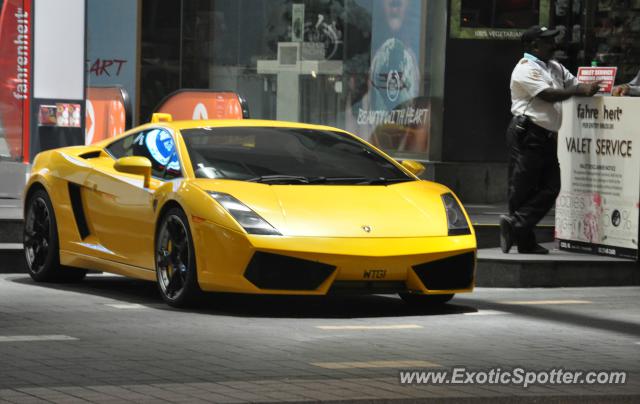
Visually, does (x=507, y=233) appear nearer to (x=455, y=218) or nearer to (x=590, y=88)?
(x=590, y=88)

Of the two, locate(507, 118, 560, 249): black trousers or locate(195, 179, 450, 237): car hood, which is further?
locate(507, 118, 560, 249): black trousers

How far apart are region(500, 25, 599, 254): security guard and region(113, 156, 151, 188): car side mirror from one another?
3.48m

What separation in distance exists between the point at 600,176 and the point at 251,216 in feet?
13.6

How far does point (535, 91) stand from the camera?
12.4 meters

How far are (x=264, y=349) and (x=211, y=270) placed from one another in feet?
5.27

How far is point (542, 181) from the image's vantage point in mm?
12734

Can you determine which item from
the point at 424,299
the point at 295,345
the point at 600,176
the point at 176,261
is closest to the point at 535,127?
the point at 600,176

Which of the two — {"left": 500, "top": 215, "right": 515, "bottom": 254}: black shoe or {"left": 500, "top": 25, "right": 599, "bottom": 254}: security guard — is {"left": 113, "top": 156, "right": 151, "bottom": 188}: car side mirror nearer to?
{"left": 500, "top": 25, "right": 599, "bottom": 254}: security guard

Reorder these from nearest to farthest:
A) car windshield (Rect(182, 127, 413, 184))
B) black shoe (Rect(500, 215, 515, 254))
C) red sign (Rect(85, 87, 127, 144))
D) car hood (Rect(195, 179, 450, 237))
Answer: car hood (Rect(195, 179, 450, 237)) → car windshield (Rect(182, 127, 413, 184)) → black shoe (Rect(500, 215, 515, 254)) → red sign (Rect(85, 87, 127, 144))

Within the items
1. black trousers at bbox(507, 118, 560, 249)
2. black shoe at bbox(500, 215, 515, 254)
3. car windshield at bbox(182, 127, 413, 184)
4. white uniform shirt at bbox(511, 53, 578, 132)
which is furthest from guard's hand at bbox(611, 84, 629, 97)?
car windshield at bbox(182, 127, 413, 184)

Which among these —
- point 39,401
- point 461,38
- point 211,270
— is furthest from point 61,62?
point 39,401

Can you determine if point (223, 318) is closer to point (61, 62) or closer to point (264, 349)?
point (264, 349)

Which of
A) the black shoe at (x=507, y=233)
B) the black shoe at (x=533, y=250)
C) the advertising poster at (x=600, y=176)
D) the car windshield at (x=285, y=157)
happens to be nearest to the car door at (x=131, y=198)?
the car windshield at (x=285, y=157)

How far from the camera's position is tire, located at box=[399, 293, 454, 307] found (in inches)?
412
